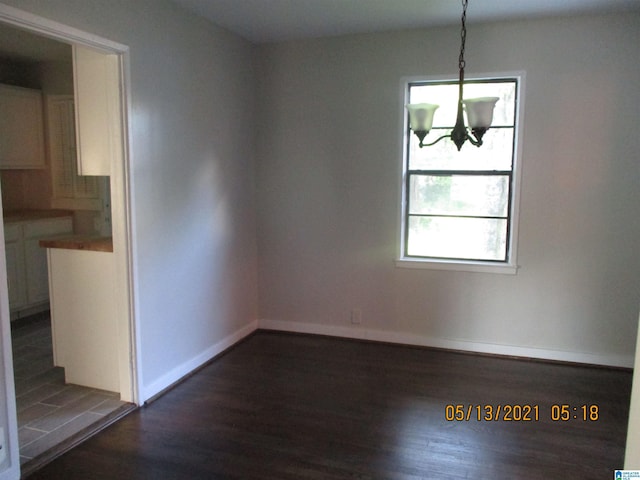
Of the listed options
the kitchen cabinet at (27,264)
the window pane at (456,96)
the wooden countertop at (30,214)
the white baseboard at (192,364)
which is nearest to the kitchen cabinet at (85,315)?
the white baseboard at (192,364)

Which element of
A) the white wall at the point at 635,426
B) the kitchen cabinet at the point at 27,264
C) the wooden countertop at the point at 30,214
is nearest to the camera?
the white wall at the point at 635,426

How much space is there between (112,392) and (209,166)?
1738 mm

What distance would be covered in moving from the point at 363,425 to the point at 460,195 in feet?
6.67

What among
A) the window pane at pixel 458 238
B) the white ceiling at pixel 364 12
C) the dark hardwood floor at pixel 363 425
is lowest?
the dark hardwood floor at pixel 363 425

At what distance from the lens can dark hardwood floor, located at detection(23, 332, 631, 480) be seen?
8.17ft

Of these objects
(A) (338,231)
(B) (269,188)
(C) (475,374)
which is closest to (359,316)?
(A) (338,231)

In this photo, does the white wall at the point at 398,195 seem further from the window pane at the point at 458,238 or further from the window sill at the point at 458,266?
→ the window pane at the point at 458,238

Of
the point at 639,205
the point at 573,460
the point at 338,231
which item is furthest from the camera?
the point at 338,231

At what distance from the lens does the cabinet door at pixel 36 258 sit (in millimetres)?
4738

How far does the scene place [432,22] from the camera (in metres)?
3.72

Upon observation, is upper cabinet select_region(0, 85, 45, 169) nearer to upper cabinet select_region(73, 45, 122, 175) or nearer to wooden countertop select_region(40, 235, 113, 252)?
wooden countertop select_region(40, 235, 113, 252)

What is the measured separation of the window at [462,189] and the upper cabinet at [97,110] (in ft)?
7.36

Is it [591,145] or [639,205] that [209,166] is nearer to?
[591,145]
